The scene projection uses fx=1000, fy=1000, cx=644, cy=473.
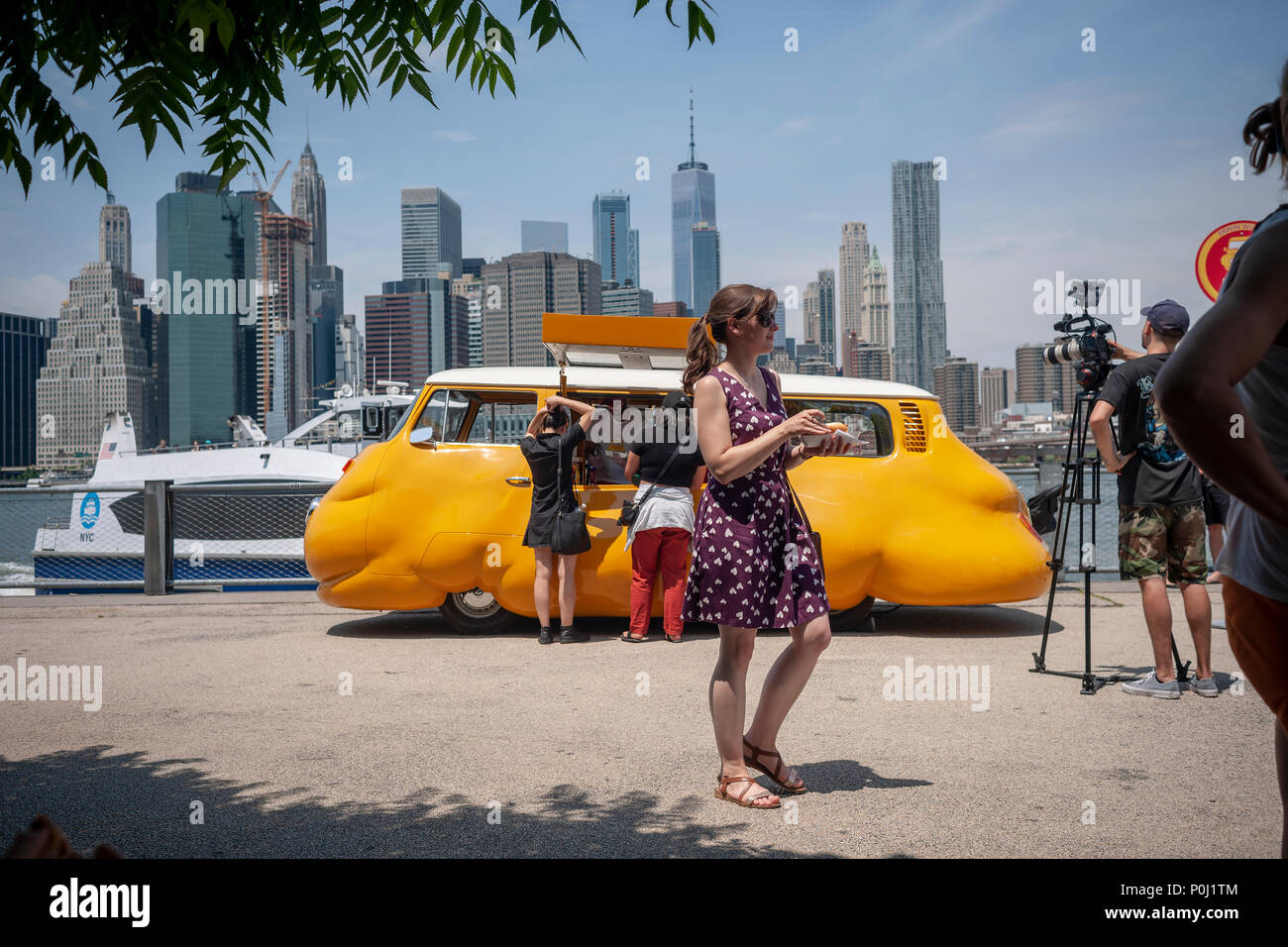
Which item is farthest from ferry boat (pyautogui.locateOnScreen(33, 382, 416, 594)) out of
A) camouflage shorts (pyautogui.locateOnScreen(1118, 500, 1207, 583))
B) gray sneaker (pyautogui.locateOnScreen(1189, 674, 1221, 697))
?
gray sneaker (pyautogui.locateOnScreen(1189, 674, 1221, 697))

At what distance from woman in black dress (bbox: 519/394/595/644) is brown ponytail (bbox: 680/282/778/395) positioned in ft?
12.2

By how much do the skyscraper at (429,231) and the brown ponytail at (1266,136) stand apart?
6055 inches

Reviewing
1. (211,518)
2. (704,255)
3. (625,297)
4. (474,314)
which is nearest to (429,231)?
(704,255)

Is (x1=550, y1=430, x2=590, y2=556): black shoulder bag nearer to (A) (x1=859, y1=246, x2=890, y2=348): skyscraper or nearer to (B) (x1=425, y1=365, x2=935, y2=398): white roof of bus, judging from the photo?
(B) (x1=425, y1=365, x2=935, y2=398): white roof of bus

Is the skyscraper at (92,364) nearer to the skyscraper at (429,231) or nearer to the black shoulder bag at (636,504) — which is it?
the skyscraper at (429,231)

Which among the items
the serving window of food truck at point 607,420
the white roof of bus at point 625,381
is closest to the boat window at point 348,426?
the white roof of bus at point 625,381

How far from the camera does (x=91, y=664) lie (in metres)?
7.32

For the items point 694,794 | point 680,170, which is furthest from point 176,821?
point 680,170

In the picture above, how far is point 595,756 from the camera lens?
480 cm

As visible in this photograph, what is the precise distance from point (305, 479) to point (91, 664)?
43.7 ft

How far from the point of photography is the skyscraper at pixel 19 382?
6994 centimetres

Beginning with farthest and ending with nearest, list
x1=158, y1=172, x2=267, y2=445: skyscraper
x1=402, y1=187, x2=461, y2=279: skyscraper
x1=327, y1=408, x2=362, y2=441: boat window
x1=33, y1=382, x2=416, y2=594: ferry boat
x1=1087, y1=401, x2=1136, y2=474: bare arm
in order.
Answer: x1=402, y1=187, x2=461, y2=279: skyscraper, x1=158, y1=172, x2=267, y2=445: skyscraper, x1=327, y1=408, x2=362, y2=441: boat window, x1=33, y1=382, x2=416, y2=594: ferry boat, x1=1087, y1=401, x2=1136, y2=474: bare arm

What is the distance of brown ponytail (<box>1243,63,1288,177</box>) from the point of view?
1.86m
